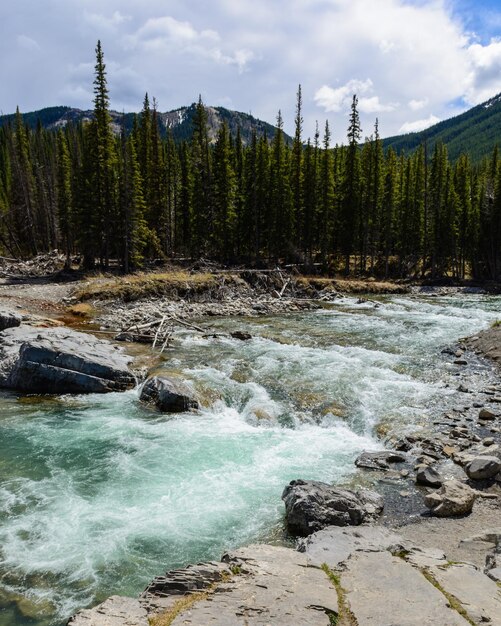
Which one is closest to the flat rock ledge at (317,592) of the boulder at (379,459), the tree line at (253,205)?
the boulder at (379,459)

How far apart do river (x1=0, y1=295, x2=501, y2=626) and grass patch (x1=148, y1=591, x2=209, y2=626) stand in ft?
5.93

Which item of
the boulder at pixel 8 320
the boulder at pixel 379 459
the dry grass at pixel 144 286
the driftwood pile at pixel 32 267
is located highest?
the driftwood pile at pixel 32 267

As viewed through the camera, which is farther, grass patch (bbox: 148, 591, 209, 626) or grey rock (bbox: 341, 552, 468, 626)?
grass patch (bbox: 148, 591, 209, 626)

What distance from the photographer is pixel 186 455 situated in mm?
12078

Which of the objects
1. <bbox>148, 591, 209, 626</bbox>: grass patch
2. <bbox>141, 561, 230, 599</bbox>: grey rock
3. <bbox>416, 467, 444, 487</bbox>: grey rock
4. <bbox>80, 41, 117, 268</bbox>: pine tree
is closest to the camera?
<bbox>148, 591, 209, 626</bbox>: grass patch

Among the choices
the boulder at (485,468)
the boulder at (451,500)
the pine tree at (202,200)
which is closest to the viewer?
the boulder at (451,500)

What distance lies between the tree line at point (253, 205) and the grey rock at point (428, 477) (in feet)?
114

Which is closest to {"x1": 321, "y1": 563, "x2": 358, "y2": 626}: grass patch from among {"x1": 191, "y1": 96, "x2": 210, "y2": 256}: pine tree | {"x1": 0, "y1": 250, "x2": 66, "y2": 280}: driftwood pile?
{"x1": 0, "y1": 250, "x2": 66, "y2": 280}: driftwood pile

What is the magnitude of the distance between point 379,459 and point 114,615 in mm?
8256

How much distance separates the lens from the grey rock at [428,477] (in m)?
10.6

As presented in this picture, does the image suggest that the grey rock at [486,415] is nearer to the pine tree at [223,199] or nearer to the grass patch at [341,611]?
the grass patch at [341,611]

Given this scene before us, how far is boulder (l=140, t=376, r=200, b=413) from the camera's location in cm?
1535

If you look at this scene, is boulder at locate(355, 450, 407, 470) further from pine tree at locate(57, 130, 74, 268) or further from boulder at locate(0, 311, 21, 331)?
pine tree at locate(57, 130, 74, 268)

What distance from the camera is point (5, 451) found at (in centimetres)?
1191
